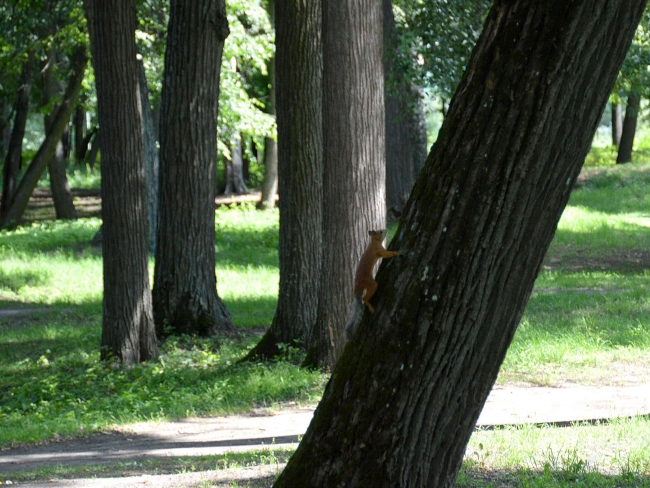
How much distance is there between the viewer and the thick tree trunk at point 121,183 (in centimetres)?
1002

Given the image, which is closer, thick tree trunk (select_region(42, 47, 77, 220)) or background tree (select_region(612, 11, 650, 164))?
background tree (select_region(612, 11, 650, 164))

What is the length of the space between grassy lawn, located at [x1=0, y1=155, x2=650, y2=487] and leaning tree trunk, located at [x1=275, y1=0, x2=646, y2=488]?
169cm

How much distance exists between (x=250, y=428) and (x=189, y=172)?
480cm

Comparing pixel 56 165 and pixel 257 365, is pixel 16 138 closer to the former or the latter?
pixel 56 165

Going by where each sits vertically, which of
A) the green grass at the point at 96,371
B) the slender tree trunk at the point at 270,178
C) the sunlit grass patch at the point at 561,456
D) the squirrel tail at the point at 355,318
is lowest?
the green grass at the point at 96,371

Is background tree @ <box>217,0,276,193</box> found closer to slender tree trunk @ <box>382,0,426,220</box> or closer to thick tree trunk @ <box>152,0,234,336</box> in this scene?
slender tree trunk @ <box>382,0,426,220</box>

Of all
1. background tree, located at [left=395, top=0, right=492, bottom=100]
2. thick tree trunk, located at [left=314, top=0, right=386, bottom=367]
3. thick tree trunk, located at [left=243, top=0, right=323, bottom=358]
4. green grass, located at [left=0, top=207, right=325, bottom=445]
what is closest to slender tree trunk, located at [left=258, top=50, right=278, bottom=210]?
green grass, located at [left=0, top=207, right=325, bottom=445]

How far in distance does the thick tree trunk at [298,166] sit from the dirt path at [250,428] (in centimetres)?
212

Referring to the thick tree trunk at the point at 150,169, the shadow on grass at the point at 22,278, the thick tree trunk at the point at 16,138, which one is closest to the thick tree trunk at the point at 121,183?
the shadow on grass at the point at 22,278

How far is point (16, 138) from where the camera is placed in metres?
27.7

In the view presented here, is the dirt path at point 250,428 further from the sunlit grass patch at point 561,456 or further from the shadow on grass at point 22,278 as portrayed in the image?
the shadow on grass at point 22,278

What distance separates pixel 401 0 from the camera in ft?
71.6

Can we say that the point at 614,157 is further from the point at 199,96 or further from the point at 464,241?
the point at 464,241

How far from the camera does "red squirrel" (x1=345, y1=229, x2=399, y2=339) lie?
3.60 m
